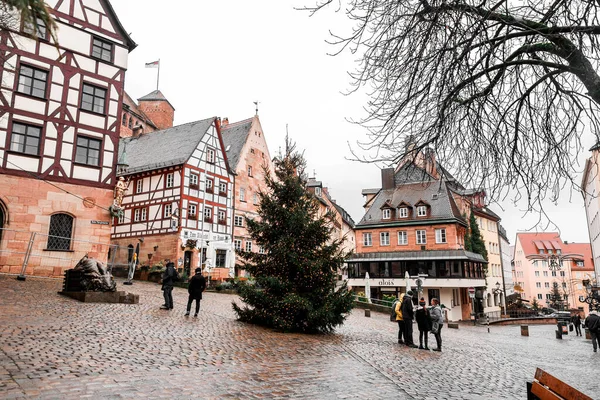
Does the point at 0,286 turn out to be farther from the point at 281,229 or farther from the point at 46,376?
the point at 46,376

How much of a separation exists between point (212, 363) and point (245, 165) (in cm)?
3903

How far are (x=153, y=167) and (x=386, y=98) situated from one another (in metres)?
34.0

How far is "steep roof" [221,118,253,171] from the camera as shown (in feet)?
152

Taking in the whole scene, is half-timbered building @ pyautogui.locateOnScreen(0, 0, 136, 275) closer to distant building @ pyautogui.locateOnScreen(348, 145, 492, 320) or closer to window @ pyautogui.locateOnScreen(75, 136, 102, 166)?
window @ pyautogui.locateOnScreen(75, 136, 102, 166)

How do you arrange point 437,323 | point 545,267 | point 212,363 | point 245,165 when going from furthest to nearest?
1. point 545,267
2. point 245,165
3. point 437,323
4. point 212,363

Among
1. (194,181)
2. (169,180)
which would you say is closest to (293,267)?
(194,181)

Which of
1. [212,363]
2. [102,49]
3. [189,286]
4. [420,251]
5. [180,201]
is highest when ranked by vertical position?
[102,49]

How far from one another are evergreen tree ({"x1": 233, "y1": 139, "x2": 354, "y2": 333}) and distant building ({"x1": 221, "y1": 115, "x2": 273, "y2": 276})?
2620 cm

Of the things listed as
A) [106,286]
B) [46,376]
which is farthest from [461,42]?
[106,286]

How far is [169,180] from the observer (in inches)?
1469

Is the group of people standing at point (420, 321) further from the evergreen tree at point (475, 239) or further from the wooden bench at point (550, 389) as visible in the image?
the evergreen tree at point (475, 239)

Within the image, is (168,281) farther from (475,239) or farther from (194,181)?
(475,239)

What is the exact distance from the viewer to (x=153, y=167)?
38.2m

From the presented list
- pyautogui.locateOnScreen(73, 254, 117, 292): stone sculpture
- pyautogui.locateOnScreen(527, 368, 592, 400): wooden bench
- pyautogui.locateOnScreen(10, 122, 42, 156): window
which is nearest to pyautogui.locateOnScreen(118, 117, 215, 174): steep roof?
pyautogui.locateOnScreen(10, 122, 42, 156): window
